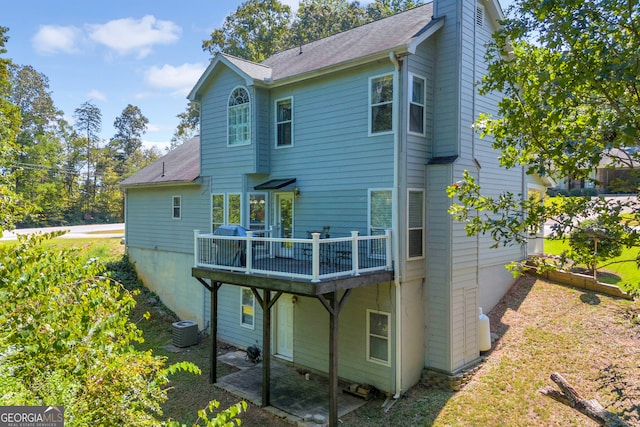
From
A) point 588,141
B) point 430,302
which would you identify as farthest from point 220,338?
point 588,141

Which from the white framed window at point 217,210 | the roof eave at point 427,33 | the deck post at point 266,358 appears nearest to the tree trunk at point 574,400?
the deck post at point 266,358

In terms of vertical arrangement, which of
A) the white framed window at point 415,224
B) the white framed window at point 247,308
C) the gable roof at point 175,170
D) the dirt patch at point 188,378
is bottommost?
the dirt patch at point 188,378

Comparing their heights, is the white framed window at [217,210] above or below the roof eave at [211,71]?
below

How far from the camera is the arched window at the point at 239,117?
1250cm

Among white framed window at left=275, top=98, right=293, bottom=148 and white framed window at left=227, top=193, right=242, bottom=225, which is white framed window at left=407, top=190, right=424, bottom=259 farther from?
white framed window at left=227, top=193, right=242, bottom=225

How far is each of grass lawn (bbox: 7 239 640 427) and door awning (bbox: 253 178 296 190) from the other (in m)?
5.45

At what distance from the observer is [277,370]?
37.6 feet

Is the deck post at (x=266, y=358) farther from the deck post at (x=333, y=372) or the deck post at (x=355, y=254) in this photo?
the deck post at (x=355, y=254)

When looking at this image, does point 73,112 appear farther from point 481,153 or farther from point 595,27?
point 595,27

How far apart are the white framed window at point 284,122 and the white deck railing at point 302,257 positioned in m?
3.20

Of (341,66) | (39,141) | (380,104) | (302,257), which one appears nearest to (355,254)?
(302,257)

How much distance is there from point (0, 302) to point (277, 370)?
925 cm

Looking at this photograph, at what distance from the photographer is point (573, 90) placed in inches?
191

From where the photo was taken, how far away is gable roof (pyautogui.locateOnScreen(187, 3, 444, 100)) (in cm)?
970
